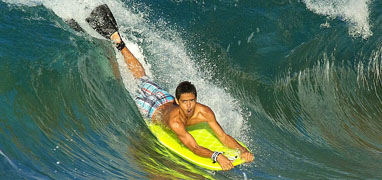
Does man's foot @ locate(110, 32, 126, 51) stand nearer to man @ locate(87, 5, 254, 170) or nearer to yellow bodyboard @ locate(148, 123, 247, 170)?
man @ locate(87, 5, 254, 170)

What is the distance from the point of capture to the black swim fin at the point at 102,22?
7328 millimetres

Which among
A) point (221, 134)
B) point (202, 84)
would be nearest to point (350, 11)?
point (202, 84)

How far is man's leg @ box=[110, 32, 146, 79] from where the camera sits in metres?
7.15

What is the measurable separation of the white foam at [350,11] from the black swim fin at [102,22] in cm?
463

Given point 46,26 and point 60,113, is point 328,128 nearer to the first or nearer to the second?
point 60,113

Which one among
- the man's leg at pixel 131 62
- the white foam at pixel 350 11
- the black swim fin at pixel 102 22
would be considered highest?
the white foam at pixel 350 11

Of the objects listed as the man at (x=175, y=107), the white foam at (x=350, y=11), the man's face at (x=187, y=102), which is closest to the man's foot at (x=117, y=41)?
the man at (x=175, y=107)

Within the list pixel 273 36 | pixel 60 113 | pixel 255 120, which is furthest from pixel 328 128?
pixel 60 113

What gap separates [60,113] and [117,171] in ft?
4.67

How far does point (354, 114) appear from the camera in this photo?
8344 mm

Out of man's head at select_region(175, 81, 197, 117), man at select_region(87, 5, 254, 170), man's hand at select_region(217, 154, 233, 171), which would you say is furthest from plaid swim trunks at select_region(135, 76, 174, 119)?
man's hand at select_region(217, 154, 233, 171)

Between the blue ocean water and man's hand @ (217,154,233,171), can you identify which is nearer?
man's hand @ (217,154,233,171)

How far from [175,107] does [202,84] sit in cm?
213

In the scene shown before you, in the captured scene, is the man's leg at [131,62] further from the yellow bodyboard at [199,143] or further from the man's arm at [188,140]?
the man's arm at [188,140]
